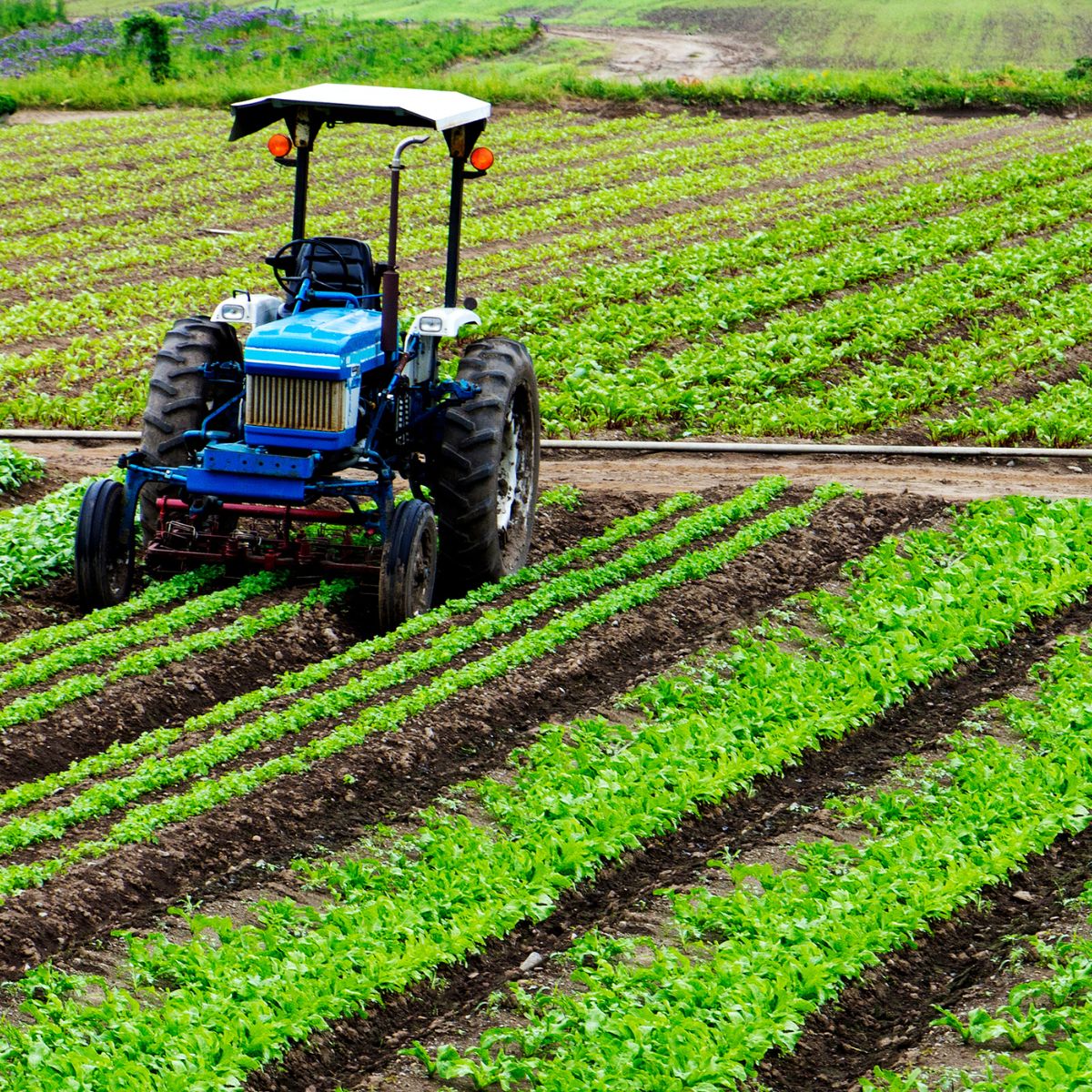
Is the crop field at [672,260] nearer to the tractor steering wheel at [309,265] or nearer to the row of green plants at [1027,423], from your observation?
the row of green plants at [1027,423]

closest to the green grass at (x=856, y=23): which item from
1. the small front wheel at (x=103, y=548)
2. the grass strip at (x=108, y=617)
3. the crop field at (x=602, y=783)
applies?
the crop field at (x=602, y=783)

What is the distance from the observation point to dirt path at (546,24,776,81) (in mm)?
39656

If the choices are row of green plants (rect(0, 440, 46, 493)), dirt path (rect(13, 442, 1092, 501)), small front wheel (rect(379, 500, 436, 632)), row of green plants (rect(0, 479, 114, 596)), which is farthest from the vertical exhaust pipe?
row of green plants (rect(0, 440, 46, 493))

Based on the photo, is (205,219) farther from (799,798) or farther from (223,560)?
(799,798)

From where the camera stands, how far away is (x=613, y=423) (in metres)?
14.9

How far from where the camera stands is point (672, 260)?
20.0 m

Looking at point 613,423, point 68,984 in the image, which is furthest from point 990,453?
point 68,984

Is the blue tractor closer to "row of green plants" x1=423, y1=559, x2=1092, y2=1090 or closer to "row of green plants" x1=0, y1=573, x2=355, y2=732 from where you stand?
"row of green plants" x1=0, y1=573, x2=355, y2=732

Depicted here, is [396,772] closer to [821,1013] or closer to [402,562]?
[402,562]

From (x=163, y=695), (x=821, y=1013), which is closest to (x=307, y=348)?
(x=163, y=695)

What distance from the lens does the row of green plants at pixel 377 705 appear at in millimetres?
6906

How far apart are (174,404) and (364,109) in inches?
82.2

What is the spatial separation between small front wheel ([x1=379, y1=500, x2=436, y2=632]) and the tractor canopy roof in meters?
2.20

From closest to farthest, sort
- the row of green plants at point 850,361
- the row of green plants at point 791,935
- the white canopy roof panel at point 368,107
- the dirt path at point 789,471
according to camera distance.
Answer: the row of green plants at point 791,935, the white canopy roof panel at point 368,107, the dirt path at point 789,471, the row of green plants at point 850,361
